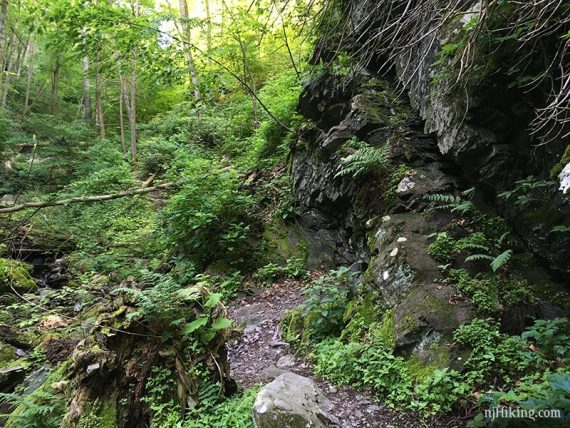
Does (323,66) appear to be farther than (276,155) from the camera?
No

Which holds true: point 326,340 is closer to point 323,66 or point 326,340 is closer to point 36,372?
point 36,372

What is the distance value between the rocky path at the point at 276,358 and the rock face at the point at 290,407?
282 millimetres

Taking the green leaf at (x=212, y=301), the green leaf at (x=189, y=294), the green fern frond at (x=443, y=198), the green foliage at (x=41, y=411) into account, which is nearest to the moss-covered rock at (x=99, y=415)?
the green foliage at (x=41, y=411)

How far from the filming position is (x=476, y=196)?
5.54 meters

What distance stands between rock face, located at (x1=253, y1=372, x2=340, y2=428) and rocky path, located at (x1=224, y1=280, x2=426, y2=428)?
0.28 m

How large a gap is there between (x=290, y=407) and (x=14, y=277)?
8488mm

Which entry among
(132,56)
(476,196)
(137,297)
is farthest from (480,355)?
(132,56)

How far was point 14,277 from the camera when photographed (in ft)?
28.3

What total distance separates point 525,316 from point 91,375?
15.0 ft

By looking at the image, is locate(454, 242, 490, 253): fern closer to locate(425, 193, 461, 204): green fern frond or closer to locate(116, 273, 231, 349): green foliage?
locate(425, 193, 461, 204): green fern frond

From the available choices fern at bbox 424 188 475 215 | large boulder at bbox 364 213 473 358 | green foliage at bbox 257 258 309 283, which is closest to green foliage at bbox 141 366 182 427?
large boulder at bbox 364 213 473 358

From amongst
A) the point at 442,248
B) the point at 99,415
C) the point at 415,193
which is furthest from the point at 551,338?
the point at 99,415

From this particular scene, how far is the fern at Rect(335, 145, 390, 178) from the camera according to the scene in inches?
246

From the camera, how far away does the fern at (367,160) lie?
6.26 meters
